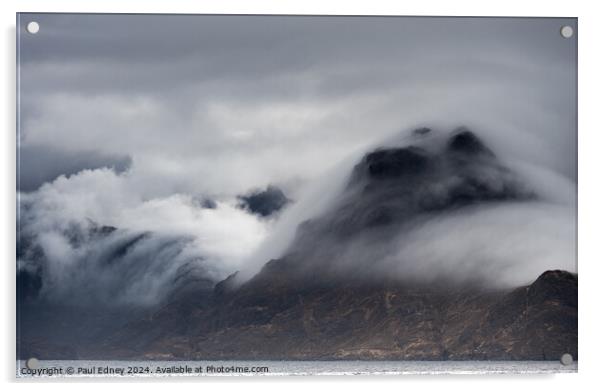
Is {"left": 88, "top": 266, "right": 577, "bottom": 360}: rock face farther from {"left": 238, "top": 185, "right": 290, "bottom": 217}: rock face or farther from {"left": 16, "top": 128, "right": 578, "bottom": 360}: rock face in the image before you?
{"left": 238, "top": 185, "right": 290, "bottom": 217}: rock face

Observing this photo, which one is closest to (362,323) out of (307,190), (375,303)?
(375,303)

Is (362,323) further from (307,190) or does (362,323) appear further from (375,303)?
(307,190)

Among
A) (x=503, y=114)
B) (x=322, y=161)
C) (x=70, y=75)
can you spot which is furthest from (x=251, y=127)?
(x=503, y=114)

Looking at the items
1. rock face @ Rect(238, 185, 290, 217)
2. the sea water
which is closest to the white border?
the sea water

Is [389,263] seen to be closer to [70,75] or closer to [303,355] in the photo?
[303,355]

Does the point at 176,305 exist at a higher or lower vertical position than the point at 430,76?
lower

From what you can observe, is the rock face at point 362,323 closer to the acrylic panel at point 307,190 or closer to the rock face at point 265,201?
the acrylic panel at point 307,190

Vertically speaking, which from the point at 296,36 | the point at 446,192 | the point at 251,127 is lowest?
the point at 446,192
